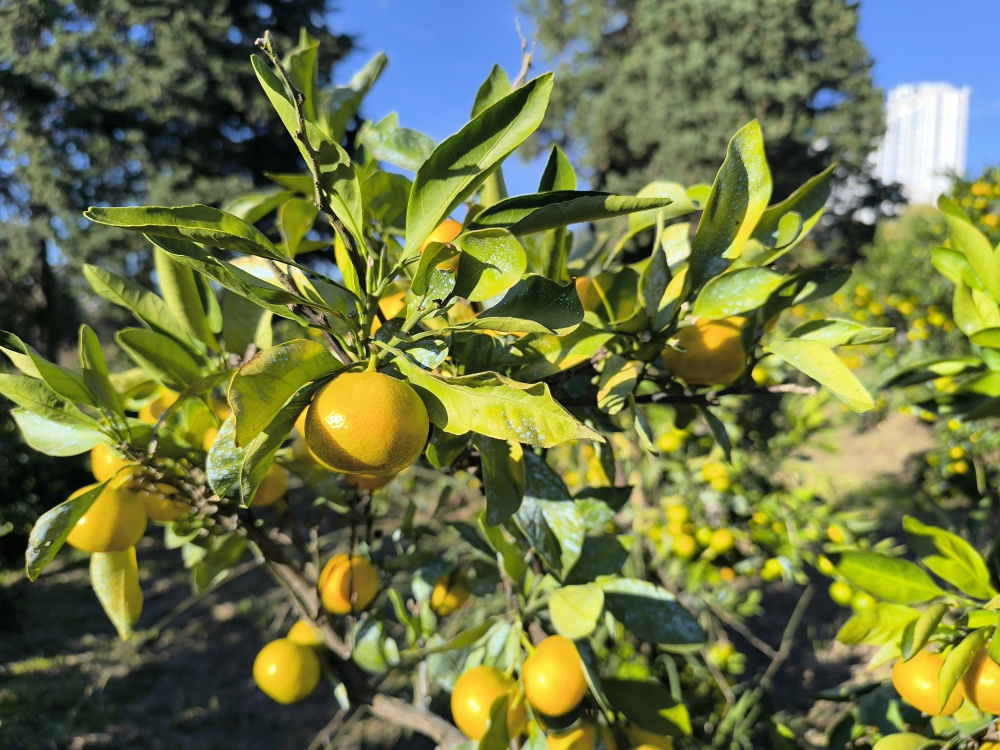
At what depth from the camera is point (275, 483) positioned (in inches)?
22.1

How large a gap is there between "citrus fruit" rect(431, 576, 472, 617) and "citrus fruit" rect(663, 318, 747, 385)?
40cm

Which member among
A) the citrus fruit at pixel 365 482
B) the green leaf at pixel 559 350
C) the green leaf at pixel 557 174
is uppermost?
the green leaf at pixel 557 174

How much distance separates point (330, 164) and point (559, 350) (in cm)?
19

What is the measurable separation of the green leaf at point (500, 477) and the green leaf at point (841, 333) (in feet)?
0.77

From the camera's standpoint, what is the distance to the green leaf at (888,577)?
583 millimetres

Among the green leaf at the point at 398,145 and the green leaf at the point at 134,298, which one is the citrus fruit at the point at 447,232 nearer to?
the green leaf at the point at 398,145

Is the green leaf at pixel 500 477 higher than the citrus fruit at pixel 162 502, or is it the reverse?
the green leaf at pixel 500 477

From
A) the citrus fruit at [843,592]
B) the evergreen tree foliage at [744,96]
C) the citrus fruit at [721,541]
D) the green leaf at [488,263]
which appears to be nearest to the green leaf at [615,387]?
the green leaf at [488,263]

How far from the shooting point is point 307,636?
67 cm

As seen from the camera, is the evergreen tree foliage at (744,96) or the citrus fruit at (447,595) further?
the evergreen tree foliage at (744,96)

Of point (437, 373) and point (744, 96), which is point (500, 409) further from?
point (744, 96)

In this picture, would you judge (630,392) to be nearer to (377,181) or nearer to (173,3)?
(377,181)

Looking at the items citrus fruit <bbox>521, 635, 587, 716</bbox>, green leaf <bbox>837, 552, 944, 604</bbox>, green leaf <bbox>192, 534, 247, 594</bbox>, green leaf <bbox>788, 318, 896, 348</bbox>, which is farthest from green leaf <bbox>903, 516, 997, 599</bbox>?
green leaf <bbox>192, 534, 247, 594</bbox>

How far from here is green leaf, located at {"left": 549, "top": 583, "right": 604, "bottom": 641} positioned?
0.51 metres
